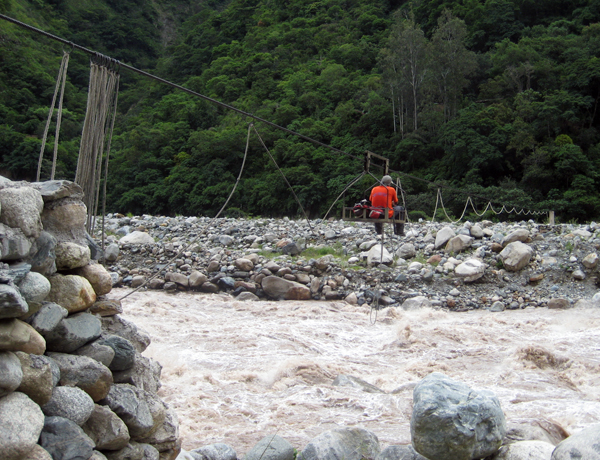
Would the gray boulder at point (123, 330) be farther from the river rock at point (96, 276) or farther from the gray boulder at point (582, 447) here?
the gray boulder at point (582, 447)

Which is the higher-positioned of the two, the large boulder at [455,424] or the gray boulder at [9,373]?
the gray boulder at [9,373]

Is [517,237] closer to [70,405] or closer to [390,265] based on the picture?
[390,265]

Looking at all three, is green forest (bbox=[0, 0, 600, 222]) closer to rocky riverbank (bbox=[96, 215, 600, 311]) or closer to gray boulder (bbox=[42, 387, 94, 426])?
rocky riverbank (bbox=[96, 215, 600, 311])

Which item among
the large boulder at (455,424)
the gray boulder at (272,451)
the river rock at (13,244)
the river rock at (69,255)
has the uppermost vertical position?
the river rock at (13,244)

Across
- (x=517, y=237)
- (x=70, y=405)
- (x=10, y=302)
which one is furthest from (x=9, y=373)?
(x=517, y=237)

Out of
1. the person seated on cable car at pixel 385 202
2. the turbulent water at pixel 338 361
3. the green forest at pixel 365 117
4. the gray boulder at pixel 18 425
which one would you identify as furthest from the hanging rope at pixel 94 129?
the green forest at pixel 365 117

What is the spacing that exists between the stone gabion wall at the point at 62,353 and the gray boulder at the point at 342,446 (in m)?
0.86

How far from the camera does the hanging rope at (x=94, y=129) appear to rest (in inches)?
151

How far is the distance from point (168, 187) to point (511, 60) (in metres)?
21.0

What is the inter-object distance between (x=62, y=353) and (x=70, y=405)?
0.37m

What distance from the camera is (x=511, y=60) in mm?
27938

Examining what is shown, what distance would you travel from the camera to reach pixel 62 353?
2771 mm

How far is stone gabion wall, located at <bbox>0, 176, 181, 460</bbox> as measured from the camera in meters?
2.24

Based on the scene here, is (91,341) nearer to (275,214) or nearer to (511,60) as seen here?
(275,214)
